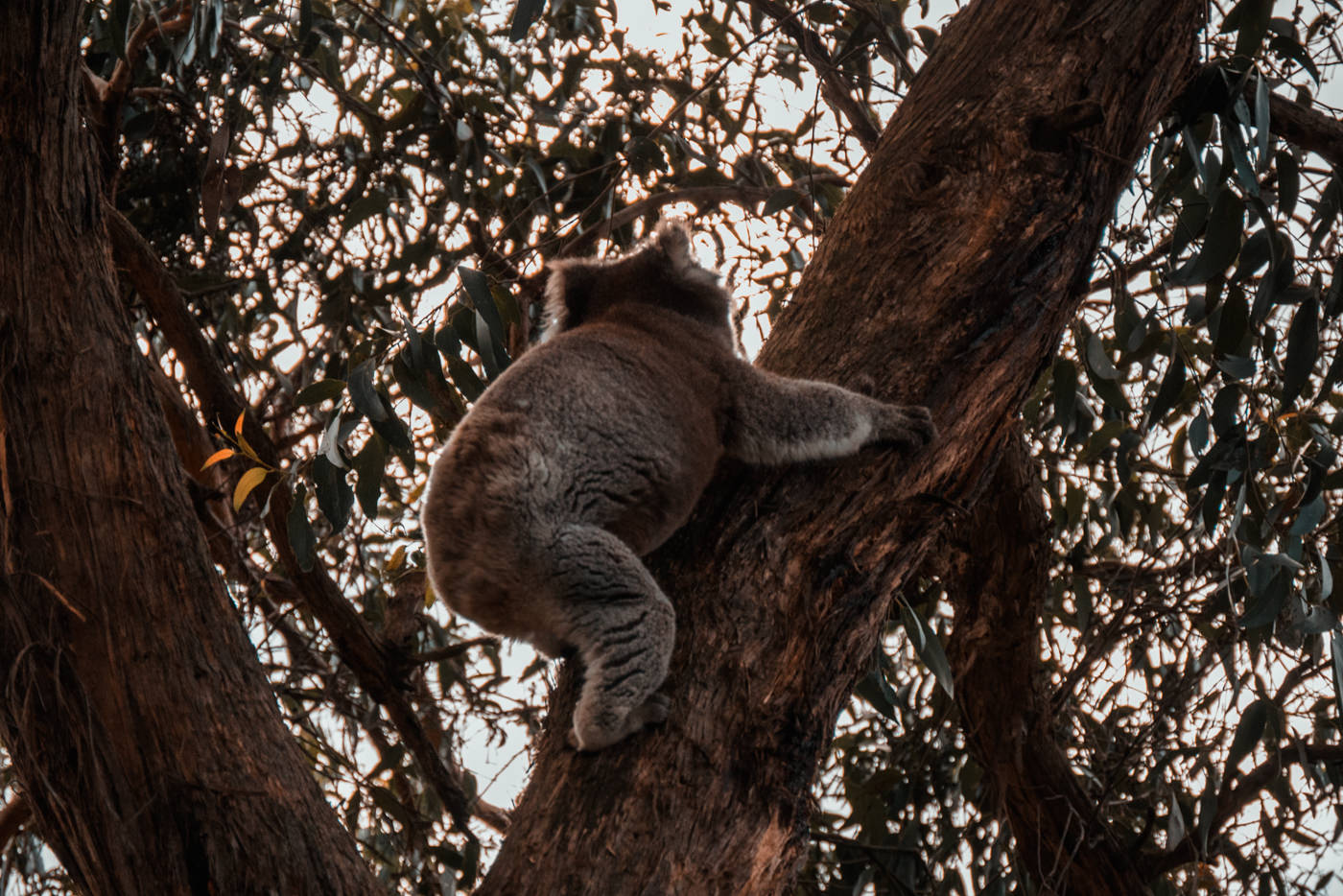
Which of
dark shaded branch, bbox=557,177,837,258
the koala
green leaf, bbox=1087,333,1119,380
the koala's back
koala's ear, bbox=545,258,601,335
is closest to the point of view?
the koala

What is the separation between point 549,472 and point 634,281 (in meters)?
0.96

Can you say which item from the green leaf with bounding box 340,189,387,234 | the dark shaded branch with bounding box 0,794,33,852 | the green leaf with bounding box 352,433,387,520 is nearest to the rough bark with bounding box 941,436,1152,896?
the green leaf with bounding box 352,433,387,520

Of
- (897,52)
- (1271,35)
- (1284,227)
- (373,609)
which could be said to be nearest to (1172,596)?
(1284,227)

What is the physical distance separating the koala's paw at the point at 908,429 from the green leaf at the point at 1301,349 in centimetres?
91

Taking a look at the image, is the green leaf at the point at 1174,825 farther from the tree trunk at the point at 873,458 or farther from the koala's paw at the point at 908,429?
the koala's paw at the point at 908,429

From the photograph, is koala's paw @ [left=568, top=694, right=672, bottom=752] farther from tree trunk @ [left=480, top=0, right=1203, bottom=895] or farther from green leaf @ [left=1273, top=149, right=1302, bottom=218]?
green leaf @ [left=1273, top=149, right=1302, bottom=218]

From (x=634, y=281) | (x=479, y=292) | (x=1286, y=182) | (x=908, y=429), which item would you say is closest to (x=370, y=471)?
(x=479, y=292)

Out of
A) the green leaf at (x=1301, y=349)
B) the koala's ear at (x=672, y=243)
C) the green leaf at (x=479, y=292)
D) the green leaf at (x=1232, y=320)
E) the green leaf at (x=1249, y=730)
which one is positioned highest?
the koala's ear at (x=672, y=243)

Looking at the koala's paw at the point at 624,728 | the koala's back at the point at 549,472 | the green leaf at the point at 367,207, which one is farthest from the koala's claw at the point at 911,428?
the green leaf at the point at 367,207

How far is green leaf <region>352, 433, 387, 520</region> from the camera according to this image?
8.29 ft

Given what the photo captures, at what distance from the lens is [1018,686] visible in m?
3.01

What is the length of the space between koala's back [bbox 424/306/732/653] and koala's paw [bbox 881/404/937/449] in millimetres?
410

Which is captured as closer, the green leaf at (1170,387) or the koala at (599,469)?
the koala at (599,469)

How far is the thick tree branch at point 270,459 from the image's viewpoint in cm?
272
